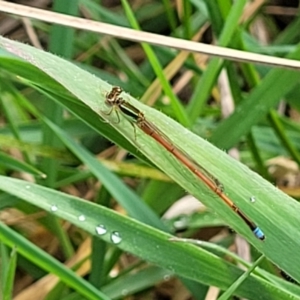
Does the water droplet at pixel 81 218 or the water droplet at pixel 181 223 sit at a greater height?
the water droplet at pixel 181 223

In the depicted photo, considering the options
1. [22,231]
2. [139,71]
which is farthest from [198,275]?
[139,71]

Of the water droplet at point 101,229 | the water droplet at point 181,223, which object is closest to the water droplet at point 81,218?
the water droplet at point 101,229

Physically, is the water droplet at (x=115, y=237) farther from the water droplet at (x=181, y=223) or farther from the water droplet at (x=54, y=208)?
the water droplet at (x=181, y=223)

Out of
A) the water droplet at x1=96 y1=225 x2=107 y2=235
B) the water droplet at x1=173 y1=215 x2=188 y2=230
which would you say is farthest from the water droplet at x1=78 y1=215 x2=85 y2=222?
the water droplet at x1=173 y1=215 x2=188 y2=230

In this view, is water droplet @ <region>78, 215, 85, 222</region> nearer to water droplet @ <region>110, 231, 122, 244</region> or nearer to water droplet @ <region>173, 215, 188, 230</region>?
water droplet @ <region>110, 231, 122, 244</region>

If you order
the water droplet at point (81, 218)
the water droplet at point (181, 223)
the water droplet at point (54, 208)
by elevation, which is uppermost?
the water droplet at point (181, 223)

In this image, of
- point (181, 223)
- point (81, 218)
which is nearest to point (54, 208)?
point (81, 218)

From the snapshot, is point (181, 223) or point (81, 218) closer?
point (81, 218)

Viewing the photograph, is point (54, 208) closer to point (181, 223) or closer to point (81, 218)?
point (81, 218)

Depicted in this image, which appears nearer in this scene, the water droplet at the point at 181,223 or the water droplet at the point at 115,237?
the water droplet at the point at 115,237
